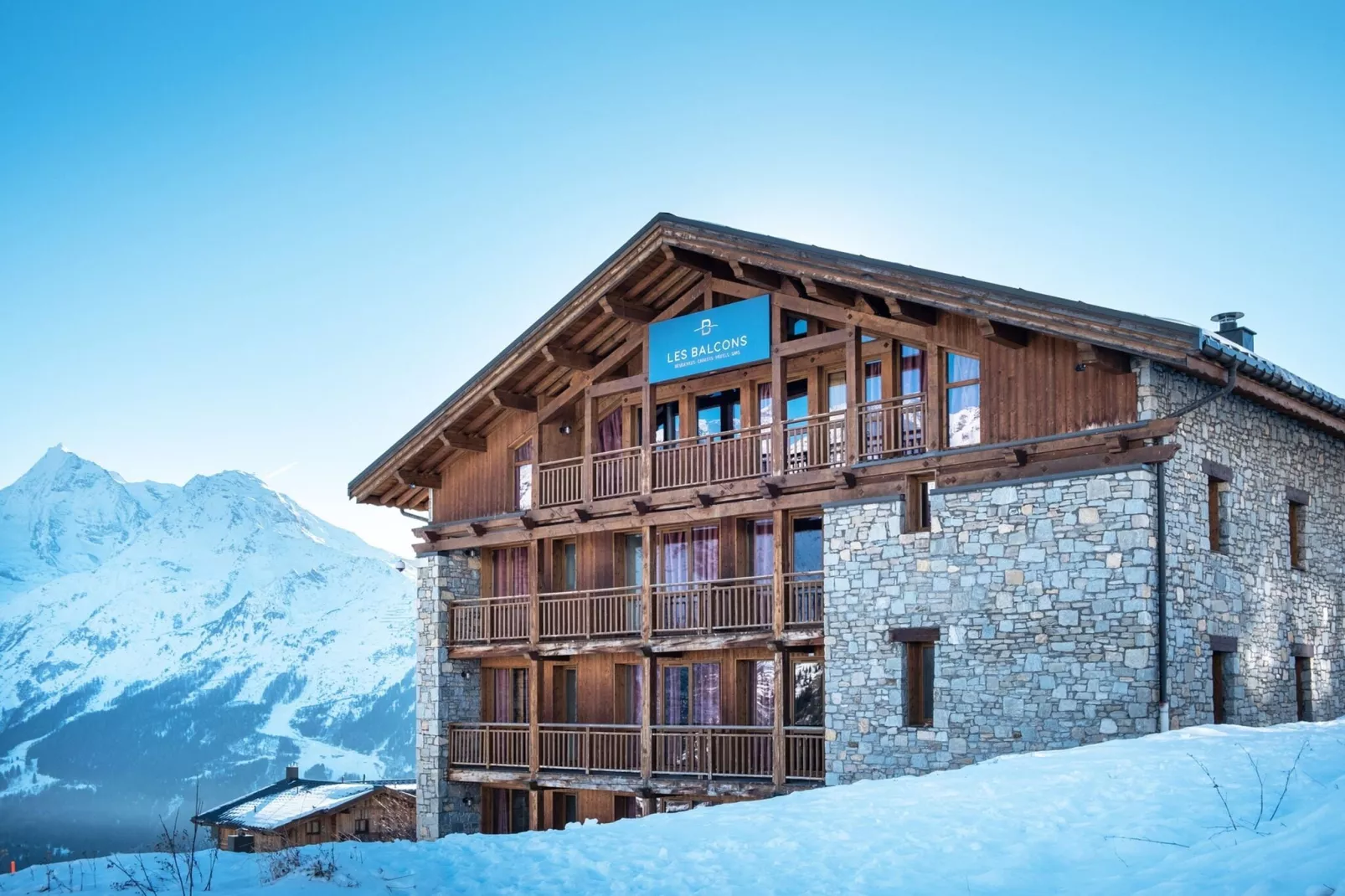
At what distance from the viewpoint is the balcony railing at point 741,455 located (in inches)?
810

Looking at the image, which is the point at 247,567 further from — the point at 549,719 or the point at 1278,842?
the point at 1278,842

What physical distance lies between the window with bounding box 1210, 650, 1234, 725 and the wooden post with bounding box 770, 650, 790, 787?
6.08 meters

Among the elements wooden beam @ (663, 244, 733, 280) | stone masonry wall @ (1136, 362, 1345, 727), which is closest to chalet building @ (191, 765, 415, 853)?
wooden beam @ (663, 244, 733, 280)

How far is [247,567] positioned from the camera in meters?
173

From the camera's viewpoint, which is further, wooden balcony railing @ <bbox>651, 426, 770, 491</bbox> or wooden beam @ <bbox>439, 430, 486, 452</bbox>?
wooden beam @ <bbox>439, 430, 486, 452</bbox>

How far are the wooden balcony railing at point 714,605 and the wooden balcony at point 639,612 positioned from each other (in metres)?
0.01

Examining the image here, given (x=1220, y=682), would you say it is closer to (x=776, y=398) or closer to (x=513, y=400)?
(x=776, y=398)

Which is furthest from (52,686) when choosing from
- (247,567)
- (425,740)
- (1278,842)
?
(1278,842)

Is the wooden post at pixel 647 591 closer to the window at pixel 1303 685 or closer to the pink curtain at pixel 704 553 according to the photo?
the pink curtain at pixel 704 553

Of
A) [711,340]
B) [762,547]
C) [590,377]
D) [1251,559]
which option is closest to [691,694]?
[762,547]

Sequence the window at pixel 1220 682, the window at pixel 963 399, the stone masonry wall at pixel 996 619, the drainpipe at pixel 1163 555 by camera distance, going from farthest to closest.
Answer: the window at pixel 963 399
the window at pixel 1220 682
the stone masonry wall at pixel 996 619
the drainpipe at pixel 1163 555

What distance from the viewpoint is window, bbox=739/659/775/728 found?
74.2 feet

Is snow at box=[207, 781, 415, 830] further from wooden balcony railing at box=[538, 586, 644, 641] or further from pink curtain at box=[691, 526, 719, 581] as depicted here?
pink curtain at box=[691, 526, 719, 581]

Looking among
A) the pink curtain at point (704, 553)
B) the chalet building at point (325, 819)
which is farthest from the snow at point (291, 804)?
the pink curtain at point (704, 553)
